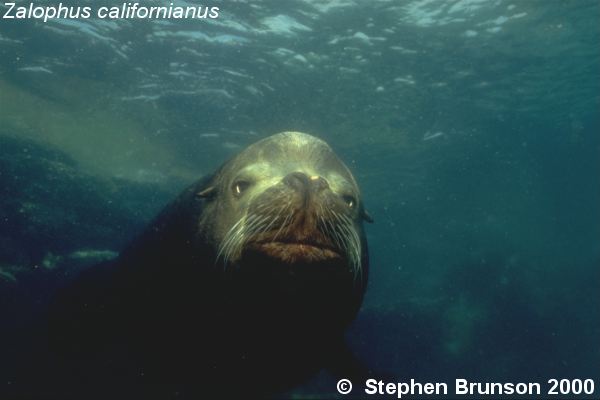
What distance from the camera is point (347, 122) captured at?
805 inches

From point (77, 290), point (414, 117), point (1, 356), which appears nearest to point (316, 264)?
point (77, 290)

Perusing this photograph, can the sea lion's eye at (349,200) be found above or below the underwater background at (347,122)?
above

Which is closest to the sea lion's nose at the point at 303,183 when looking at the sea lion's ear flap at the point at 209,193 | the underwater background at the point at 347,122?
the sea lion's ear flap at the point at 209,193

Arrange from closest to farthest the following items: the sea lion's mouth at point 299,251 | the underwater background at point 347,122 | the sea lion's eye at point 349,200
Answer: the sea lion's mouth at point 299,251
the sea lion's eye at point 349,200
the underwater background at point 347,122

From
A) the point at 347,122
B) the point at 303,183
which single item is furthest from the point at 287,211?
the point at 347,122

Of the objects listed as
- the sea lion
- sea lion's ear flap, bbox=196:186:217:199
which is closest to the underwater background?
the sea lion

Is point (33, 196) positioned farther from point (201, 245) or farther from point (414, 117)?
point (414, 117)

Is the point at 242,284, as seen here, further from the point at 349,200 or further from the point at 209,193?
the point at 209,193

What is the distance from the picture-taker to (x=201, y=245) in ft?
11.0

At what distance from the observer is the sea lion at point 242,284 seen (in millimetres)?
2314

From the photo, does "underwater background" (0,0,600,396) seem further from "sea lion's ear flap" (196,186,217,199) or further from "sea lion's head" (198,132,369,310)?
"sea lion's head" (198,132,369,310)

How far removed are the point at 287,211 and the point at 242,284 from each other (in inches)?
24.0

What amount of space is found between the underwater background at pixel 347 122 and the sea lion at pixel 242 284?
2.85 metres

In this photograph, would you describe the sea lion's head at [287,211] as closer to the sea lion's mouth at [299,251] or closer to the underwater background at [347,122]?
the sea lion's mouth at [299,251]
